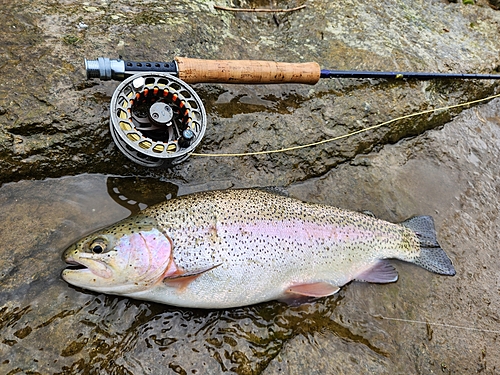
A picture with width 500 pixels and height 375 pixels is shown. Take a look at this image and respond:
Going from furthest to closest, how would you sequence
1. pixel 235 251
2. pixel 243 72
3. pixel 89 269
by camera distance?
pixel 243 72, pixel 235 251, pixel 89 269

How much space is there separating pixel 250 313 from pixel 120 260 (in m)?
0.93

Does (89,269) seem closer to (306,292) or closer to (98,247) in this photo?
(98,247)

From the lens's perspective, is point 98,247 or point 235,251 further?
point 235,251

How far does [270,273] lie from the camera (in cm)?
262

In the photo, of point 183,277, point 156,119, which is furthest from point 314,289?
point 156,119

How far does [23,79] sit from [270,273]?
2182 mm

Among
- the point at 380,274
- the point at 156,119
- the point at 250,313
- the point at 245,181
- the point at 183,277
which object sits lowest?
the point at 250,313

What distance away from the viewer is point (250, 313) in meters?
2.67

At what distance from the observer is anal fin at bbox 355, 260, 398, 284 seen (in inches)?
114

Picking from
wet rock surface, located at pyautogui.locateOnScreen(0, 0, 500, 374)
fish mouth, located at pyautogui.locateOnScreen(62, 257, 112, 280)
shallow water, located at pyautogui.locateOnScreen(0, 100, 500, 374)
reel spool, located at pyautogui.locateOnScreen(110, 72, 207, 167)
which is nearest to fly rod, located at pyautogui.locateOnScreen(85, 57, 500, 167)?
reel spool, located at pyautogui.locateOnScreen(110, 72, 207, 167)

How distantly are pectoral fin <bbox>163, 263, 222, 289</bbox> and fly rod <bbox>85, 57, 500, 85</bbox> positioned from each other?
4.45 ft

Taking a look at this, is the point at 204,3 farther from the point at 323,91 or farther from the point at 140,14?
the point at 323,91

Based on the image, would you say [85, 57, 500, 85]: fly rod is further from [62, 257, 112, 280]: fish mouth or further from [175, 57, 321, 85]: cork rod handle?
[62, 257, 112, 280]: fish mouth

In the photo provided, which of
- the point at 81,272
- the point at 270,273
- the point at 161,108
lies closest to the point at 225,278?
the point at 270,273
